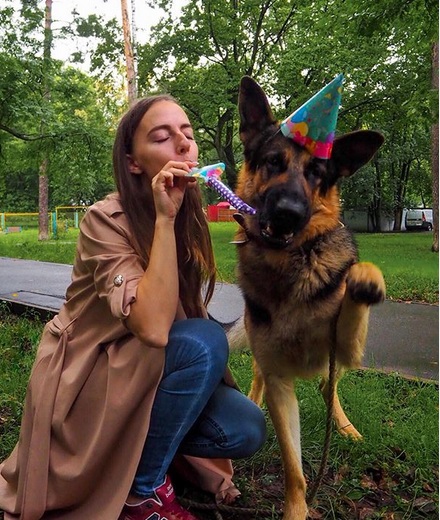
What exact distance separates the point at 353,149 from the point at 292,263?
21.7 inches

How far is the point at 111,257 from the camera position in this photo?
5.82ft

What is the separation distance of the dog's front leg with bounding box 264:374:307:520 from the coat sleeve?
0.88m

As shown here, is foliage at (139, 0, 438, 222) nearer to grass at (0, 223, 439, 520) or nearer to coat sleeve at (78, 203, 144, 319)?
grass at (0, 223, 439, 520)

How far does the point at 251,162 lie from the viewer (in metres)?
2.39

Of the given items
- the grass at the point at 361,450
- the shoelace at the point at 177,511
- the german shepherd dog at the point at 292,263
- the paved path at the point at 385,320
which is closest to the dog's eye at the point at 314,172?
the german shepherd dog at the point at 292,263

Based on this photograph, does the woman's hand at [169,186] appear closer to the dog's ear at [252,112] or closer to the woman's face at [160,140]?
the woman's face at [160,140]

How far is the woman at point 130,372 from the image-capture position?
5.71ft

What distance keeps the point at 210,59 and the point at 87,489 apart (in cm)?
1922

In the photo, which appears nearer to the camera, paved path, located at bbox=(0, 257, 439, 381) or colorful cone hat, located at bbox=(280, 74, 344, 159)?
colorful cone hat, located at bbox=(280, 74, 344, 159)

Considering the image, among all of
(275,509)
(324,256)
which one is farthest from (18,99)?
(275,509)

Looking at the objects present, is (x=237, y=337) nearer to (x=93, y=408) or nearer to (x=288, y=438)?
(x=288, y=438)

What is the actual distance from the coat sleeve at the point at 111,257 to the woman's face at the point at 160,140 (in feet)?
0.75

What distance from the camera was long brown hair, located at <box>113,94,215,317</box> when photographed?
6.40 feet

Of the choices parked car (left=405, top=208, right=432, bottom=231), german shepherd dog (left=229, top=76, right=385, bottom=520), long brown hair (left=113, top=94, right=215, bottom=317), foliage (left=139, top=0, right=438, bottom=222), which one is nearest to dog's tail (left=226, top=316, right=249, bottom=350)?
german shepherd dog (left=229, top=76, right=385, bottom=520)
